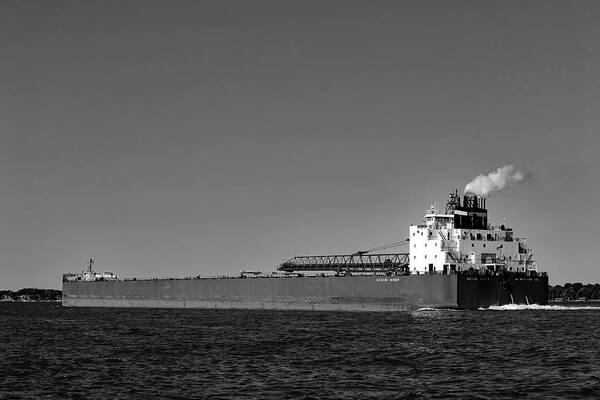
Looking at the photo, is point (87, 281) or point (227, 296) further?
point (87, 281)

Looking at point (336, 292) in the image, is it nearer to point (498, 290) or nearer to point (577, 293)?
point (498, 290)

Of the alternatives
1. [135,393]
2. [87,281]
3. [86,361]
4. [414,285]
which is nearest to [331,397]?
[135,393]

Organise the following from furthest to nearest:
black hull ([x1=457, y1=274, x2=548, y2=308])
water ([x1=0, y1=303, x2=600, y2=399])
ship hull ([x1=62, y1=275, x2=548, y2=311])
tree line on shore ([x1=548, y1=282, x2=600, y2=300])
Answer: tree line on shore ([x1=548, y1=282, x2=600, y2=300]) → ship hull ([x1=62, y1=275, x2=548, y2=311]) → black hull ([x1=457, y1=274, x2=548, y2=308]) → water ([x1=0, y1=303, x2=600, y2=399])

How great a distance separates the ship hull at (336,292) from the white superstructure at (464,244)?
2911 millimetres

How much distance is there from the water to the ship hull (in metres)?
16.0

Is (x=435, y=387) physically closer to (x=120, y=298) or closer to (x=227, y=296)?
(x=227, y=296)

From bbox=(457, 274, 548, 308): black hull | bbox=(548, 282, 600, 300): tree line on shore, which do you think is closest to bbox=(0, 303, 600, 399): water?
bbox=(457, 274, 548, 308): black hull

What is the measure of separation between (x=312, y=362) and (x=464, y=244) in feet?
136

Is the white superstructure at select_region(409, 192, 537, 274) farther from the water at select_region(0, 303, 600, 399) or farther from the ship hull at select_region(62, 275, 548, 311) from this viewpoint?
the water at select_region(0, 303, 600, 399)

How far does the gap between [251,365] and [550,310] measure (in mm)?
41627

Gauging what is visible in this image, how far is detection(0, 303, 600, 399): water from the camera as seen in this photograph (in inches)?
1037

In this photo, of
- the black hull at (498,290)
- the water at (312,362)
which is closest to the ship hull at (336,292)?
the black hull at (498,290)

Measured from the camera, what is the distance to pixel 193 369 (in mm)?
31281

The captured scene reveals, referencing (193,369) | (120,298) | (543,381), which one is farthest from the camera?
(120,298)
